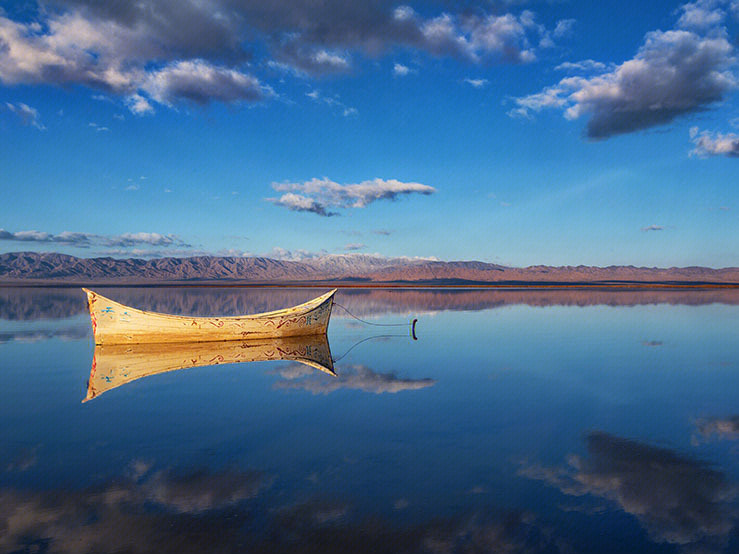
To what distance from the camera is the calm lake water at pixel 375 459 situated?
521cm

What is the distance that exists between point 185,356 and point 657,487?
15.8m

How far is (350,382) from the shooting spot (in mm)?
13023

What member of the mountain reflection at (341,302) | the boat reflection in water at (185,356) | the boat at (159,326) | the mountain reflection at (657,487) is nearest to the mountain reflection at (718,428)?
the mountain reflection at (657,487)

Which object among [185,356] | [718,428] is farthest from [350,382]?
[718,428]

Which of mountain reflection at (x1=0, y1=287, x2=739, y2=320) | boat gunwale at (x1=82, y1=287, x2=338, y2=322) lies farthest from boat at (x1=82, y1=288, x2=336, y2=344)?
mountain reflection at (x1=0, y1=287, x2=739, y2=320)

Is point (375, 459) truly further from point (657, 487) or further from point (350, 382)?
point (350, 382)

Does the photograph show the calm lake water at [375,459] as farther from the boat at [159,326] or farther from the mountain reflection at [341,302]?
the mountain reflection at [341,302]

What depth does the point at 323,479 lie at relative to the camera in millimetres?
6602

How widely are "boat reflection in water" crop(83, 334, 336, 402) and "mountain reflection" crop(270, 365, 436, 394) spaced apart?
74 cm

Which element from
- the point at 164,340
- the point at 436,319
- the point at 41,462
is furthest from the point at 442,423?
the point at 436,319

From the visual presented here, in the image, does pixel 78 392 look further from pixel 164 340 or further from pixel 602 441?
pixel 602 441

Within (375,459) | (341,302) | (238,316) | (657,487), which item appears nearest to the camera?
(657,487)

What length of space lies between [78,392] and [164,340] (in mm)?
7771

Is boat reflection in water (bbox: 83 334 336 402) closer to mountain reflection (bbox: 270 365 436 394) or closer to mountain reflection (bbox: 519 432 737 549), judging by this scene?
mountain reflection (bbox: 270 365 436 394)
